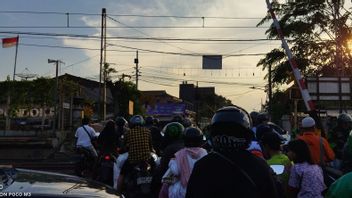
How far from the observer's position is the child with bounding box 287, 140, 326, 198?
18.8 ft

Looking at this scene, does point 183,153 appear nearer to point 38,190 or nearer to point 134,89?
point 38,190

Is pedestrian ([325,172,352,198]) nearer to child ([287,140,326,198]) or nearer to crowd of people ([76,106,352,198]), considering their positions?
crowd of people ([76,106,352,198])

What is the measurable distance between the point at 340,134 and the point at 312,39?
25121 millimetres

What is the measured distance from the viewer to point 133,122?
9242 mm

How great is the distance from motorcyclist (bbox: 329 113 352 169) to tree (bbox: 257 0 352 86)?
2261 cm

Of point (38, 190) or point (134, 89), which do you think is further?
point (134, 89)

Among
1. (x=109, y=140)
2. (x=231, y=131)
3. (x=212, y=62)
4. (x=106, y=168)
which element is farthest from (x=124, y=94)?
(x=231, y=131)

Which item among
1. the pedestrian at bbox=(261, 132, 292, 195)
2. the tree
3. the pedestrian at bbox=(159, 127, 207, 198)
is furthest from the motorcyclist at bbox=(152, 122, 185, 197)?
the tree

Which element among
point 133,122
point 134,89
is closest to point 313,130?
point 133,122

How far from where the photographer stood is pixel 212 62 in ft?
120

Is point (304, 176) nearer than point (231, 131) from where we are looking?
No

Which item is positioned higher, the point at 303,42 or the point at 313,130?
the point at 303,42

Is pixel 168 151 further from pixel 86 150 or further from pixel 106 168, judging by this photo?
pixel 86 150

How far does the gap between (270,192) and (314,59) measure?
102ft
